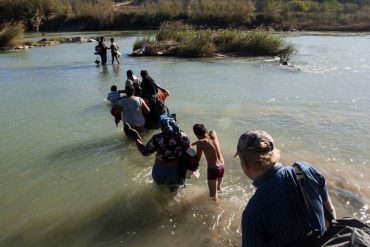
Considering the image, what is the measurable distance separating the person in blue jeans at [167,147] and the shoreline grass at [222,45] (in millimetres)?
19476

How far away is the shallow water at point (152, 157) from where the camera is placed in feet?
21.5

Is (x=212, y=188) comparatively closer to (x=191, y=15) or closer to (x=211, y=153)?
(x=211, y=153)

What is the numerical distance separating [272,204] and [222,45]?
24.7 meters

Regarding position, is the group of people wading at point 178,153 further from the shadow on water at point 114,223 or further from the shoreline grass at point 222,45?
the shoreline grass at point 222,45

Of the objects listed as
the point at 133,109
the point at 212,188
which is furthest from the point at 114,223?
the point at 133,109

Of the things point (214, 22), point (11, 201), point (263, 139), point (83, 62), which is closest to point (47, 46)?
point (83, 62)

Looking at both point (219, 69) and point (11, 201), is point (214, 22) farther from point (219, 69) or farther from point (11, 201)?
point (11, 201)

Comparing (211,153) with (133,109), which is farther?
(133,109)

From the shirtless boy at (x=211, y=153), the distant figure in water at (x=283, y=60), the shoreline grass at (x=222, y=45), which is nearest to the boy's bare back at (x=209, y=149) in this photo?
the shirtless boy at (x=211, y=153)

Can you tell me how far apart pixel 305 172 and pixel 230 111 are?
9.98 m

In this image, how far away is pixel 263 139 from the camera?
9.86ft

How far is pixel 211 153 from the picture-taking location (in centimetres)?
664

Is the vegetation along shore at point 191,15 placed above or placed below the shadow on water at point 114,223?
above

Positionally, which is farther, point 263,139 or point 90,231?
point 90,231
